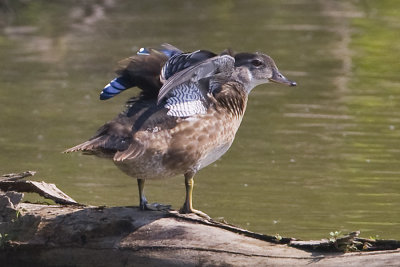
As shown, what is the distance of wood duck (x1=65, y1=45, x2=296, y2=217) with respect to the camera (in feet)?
19.9

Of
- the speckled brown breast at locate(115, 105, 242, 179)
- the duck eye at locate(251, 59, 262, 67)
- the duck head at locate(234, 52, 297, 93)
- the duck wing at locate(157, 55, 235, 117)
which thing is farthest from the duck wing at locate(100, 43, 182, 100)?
the duck eye at locate(251, 59, 262, 67)

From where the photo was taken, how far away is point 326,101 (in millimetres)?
12570

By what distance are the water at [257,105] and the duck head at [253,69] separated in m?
1.32

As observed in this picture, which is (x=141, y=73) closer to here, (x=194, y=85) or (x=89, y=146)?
(x=194, y=85)

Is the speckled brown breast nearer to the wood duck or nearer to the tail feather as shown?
the wood duck

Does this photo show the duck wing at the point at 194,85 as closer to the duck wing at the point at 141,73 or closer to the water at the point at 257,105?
the duck wing at the point at 141,73

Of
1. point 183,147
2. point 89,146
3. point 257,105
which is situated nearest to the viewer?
point 89,146

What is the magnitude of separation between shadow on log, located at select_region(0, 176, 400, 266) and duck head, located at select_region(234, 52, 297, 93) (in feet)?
3.93

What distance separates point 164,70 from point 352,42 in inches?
421

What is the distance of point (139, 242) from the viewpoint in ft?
19.6

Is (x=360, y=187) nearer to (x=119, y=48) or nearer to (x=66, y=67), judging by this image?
(x=66, y=67)

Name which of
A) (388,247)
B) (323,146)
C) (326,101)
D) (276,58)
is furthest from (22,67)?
(388,247)

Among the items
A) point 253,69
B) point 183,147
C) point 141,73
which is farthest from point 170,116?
point 253,69

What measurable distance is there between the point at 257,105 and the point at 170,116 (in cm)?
625
